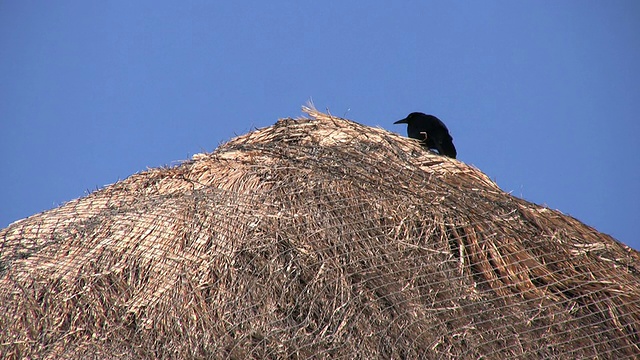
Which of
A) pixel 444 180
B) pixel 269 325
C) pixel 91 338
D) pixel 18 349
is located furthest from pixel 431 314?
pixel 18 349

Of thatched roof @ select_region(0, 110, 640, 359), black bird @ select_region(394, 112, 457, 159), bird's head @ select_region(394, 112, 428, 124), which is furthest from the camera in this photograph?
bird's head @ select_region(394, 112, 428, 124)

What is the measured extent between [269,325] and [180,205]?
1.34 metres

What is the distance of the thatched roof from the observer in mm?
6371

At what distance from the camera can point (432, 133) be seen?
952cm

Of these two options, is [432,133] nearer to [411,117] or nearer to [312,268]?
[411,117]

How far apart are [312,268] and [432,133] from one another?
126 inches

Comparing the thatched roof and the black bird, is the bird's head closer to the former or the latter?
the black bird

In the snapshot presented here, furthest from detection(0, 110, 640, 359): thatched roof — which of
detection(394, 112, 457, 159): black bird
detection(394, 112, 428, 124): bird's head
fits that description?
detection(394, 112, 428, 124): bird's head

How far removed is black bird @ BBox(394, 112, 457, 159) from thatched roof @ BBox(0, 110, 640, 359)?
1.09 metres

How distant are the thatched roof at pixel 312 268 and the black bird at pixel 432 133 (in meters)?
1.09

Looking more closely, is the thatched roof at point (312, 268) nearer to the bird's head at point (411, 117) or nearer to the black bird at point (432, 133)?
the black bird at point (432, 133)

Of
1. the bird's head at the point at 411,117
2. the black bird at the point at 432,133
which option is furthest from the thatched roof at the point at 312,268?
the bird's head at the point at 411,117

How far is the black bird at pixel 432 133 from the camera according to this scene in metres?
9.36

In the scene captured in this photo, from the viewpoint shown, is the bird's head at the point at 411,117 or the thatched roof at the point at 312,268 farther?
the bird's head at the point at 411,117
